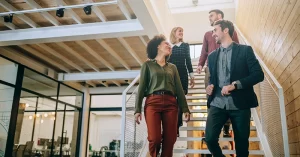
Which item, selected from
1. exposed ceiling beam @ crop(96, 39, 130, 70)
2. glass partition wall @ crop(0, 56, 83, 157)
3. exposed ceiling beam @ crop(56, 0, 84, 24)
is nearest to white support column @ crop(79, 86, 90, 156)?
glass partition wall @ crop(0, 56, 83, 157)

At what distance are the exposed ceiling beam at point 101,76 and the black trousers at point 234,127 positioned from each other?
601 cm

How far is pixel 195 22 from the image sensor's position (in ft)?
32.3

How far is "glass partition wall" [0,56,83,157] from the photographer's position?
22.1ft

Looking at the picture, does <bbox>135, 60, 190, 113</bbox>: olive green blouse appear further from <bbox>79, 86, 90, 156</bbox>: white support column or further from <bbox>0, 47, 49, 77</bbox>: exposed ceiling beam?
<bbox>79, 86, 90, 156</bbox>: white support column

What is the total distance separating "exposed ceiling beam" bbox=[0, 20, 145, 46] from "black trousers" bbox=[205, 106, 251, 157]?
3.13 m

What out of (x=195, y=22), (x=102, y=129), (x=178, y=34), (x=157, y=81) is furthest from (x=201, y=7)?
(x=157, y=81)

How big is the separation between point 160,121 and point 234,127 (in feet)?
2.04

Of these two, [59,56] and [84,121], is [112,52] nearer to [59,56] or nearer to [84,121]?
[59,56]

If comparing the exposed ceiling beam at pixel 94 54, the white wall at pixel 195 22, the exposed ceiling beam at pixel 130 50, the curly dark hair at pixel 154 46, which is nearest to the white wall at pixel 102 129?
Result: the exposed ceiling beam at pixel 94 54

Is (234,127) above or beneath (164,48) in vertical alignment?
beneath

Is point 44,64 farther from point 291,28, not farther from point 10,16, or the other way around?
point 291,28

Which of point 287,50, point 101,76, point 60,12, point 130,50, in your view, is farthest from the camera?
point 101,76

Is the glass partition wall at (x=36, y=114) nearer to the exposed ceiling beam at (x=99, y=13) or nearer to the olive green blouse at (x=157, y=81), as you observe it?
the exposed ceiling beam at (x=99, y=13)

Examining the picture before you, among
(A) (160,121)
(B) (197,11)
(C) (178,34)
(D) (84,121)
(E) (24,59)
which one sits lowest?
(A) (160,121)
